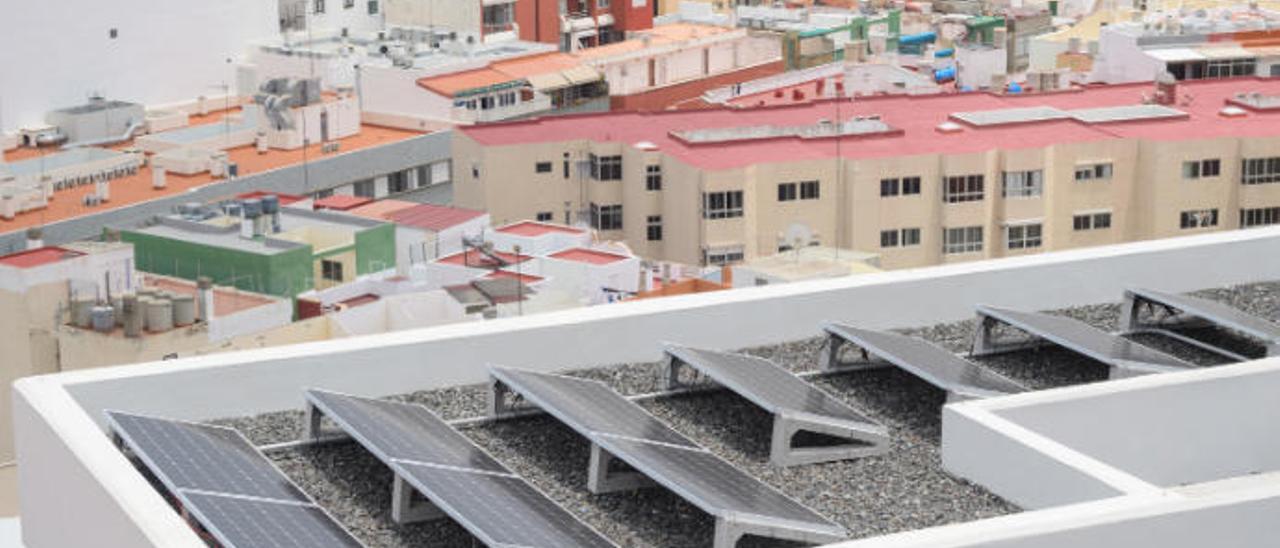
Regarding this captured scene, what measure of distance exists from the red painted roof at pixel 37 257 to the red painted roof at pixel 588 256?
728 cm

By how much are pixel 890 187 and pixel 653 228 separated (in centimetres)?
447

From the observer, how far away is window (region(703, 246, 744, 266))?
1655 inches

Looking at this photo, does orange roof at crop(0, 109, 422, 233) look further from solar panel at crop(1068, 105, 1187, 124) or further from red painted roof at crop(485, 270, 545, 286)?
solar panel at crop(1068, 105, 1187, 124)

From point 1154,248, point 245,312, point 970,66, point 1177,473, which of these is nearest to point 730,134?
point 245,312

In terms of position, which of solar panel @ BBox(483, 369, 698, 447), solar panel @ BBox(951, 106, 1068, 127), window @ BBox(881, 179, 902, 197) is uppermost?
solar panel @ BBox(483, 369, 698, 447)

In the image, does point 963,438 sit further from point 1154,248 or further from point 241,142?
point 241,142

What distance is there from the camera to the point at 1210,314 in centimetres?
1536

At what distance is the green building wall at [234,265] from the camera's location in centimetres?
3772

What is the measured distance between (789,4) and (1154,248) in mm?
57083

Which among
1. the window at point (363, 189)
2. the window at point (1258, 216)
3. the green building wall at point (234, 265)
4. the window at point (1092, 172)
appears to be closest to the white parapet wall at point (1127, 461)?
the green building wall at point (234, 265)

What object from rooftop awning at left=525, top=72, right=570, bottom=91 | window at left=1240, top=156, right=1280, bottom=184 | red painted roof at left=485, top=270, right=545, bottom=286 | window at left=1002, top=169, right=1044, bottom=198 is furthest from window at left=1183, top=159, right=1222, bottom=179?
rooftop awning at left=525, top=72, right=570, bottom=91

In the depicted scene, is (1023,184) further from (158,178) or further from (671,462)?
(671,462)

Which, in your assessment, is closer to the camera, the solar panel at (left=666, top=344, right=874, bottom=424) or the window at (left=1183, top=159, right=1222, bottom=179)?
the solar panel at (left=666, top=344, right=874, bottom=424)

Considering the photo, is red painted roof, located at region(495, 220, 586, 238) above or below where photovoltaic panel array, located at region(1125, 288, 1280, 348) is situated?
below
